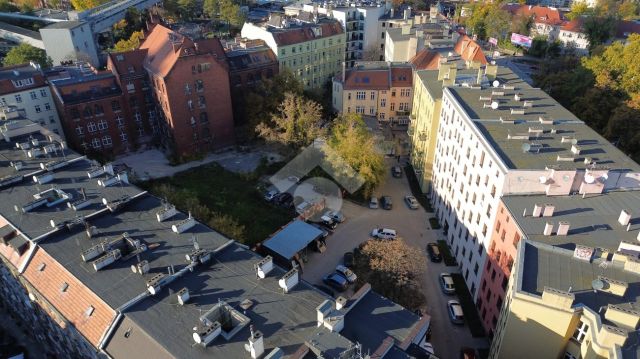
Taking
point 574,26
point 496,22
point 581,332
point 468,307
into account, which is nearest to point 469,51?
point 468,307

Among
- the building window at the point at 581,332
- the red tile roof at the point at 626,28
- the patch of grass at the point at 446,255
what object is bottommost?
the patch of grass at the point at 446,255

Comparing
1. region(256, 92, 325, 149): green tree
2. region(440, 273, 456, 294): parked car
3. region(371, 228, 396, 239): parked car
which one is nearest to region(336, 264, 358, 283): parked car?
region(371, 228, 396, 239): parked car

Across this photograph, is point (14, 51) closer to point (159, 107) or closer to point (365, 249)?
point (159, 107)

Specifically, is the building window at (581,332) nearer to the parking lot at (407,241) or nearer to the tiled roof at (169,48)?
the parking lot at (407,241)

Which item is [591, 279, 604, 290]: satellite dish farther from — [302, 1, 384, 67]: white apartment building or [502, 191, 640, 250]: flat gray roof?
[302, 1, 384, 67]: white apartment building

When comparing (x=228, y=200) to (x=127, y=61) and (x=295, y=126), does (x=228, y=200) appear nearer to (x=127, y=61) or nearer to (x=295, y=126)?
(x=295, y=126)

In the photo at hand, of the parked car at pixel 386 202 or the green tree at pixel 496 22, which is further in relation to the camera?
the green tree at pixel 496 22

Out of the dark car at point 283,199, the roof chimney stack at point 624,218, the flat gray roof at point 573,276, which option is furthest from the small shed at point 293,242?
the roof chimney stack at point 624,218
